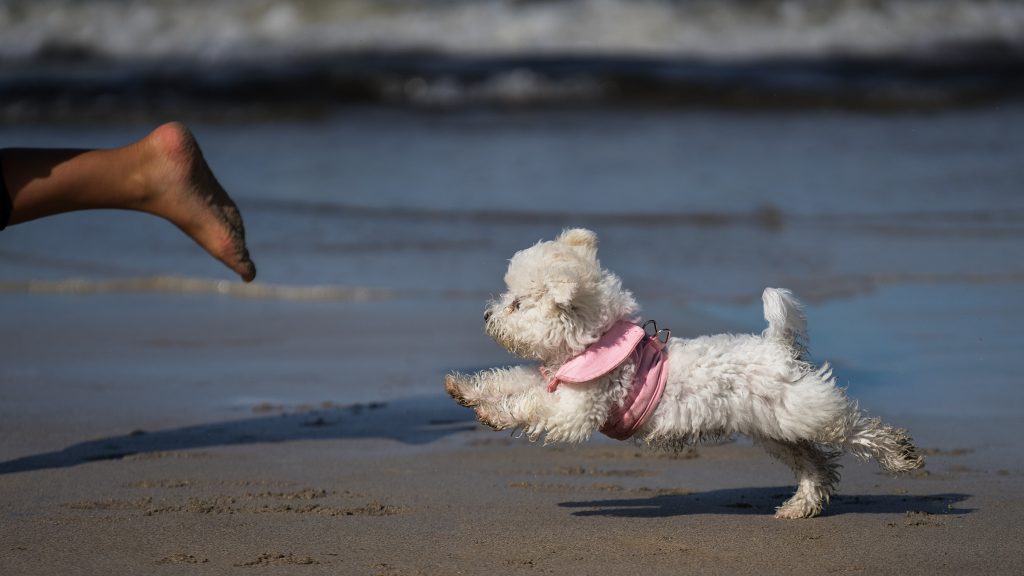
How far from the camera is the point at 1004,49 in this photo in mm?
28031

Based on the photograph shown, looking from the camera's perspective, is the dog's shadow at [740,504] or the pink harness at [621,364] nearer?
the pink harness at [621,364]

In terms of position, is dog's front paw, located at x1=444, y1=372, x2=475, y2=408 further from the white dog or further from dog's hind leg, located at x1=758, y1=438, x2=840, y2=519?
dog's hind leg, located at x1=758, y1=438, x2=840, y2=519

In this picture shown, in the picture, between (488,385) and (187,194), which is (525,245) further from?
(488,385)

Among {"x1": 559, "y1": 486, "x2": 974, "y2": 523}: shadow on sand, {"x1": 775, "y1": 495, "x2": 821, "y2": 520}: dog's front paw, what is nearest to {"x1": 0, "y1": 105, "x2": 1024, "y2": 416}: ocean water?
{"x1": 559, "y1": 486, "x2": 974, "y2": 523}: shadow on sand

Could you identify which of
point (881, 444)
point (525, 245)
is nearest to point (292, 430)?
point (881, 444)

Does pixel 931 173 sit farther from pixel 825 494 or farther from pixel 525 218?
pixel 825 494

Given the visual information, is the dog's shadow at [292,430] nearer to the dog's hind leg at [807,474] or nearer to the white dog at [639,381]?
the white dog at [639,381]

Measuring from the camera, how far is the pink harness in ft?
14.8

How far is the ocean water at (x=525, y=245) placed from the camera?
23.3ft

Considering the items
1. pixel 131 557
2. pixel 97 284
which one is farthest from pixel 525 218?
pixel 131 557

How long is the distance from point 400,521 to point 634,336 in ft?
3.56

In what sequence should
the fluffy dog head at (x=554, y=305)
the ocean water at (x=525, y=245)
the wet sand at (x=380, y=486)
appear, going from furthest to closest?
the ocean water at (x=525, y=245), the fluffy dog head at (x=554, y=305), the wet sand at (x=380, y=486)

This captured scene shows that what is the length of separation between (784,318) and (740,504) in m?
0.77

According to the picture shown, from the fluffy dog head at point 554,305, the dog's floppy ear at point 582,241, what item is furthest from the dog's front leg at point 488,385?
the dog's floppy ear at point 582,241
